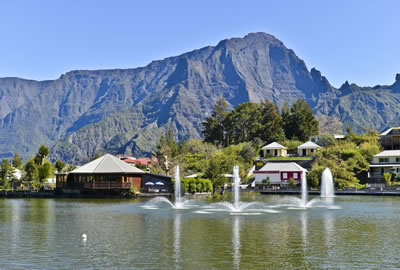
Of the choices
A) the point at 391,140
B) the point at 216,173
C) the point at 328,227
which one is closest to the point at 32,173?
the point at 216,173

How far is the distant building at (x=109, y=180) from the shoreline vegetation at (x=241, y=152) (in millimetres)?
6162

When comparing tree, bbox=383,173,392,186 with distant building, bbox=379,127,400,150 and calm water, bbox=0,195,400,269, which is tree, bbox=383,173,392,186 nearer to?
distant building, bbox=379,127,400,150

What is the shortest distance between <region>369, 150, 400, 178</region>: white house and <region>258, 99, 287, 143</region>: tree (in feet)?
98.2

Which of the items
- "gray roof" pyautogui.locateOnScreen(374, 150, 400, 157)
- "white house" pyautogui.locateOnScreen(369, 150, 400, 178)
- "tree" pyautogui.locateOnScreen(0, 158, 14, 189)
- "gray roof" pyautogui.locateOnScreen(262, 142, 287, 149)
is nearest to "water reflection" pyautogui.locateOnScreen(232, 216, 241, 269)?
"white house" pyautogui.locateOnScreen(369, 150, 400, 178)

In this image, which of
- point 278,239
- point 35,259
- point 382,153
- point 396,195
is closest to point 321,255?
point 278,239

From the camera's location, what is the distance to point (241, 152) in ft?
379

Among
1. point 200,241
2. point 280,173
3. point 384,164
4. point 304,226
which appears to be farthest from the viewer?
point 280,173

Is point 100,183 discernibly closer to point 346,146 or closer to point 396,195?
point 396,195

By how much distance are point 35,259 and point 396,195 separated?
6059cm

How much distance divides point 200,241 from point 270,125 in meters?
98.1

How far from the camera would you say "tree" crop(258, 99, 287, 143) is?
127m

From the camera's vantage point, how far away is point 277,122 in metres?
130

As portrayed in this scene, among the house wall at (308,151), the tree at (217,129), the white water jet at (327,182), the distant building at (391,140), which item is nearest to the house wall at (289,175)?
the white water jet at (327,182)

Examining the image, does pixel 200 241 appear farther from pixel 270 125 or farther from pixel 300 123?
pixel 300 123
